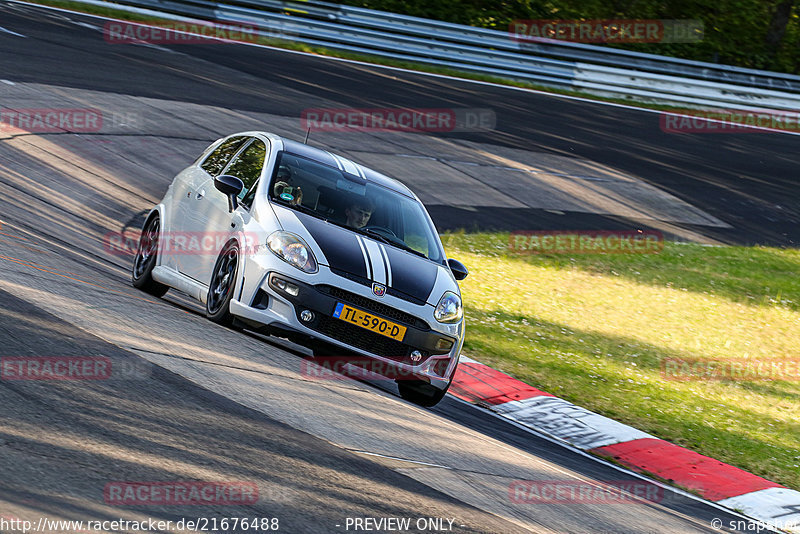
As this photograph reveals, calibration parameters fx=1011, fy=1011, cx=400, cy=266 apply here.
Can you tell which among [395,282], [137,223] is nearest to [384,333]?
[395,282]

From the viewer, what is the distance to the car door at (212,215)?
843 cm

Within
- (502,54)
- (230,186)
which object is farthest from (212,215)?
(502,54)

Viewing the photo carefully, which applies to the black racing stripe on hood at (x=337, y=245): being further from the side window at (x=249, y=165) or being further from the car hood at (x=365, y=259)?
the side window at (x=249, y=165)

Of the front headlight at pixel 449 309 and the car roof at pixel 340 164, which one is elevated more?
→ the car roof at pixel 340 164

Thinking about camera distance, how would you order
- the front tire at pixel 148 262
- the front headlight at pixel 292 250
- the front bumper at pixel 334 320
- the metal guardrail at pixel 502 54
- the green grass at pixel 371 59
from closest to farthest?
the front bumper at pixel 334 320, the front headlight at pixel 292 250, the front tire at pixel 148 262, the green grass at pixel 371 59, the metal guardrail at pixel 502 54

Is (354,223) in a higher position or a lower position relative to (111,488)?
higher

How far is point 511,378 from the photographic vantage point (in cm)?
984

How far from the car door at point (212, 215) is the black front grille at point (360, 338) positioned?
1277mm

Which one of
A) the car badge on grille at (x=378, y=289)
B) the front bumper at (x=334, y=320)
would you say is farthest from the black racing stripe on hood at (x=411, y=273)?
the front bumper at (x=334, y=320)

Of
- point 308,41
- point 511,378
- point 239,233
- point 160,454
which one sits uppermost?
point 308,41

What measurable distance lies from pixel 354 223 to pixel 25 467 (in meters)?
4.35

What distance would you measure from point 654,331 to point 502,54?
18.6 meters

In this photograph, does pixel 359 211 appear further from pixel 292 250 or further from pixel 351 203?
pixel 292 250

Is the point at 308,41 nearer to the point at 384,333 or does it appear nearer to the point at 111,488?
the point at 384,333
